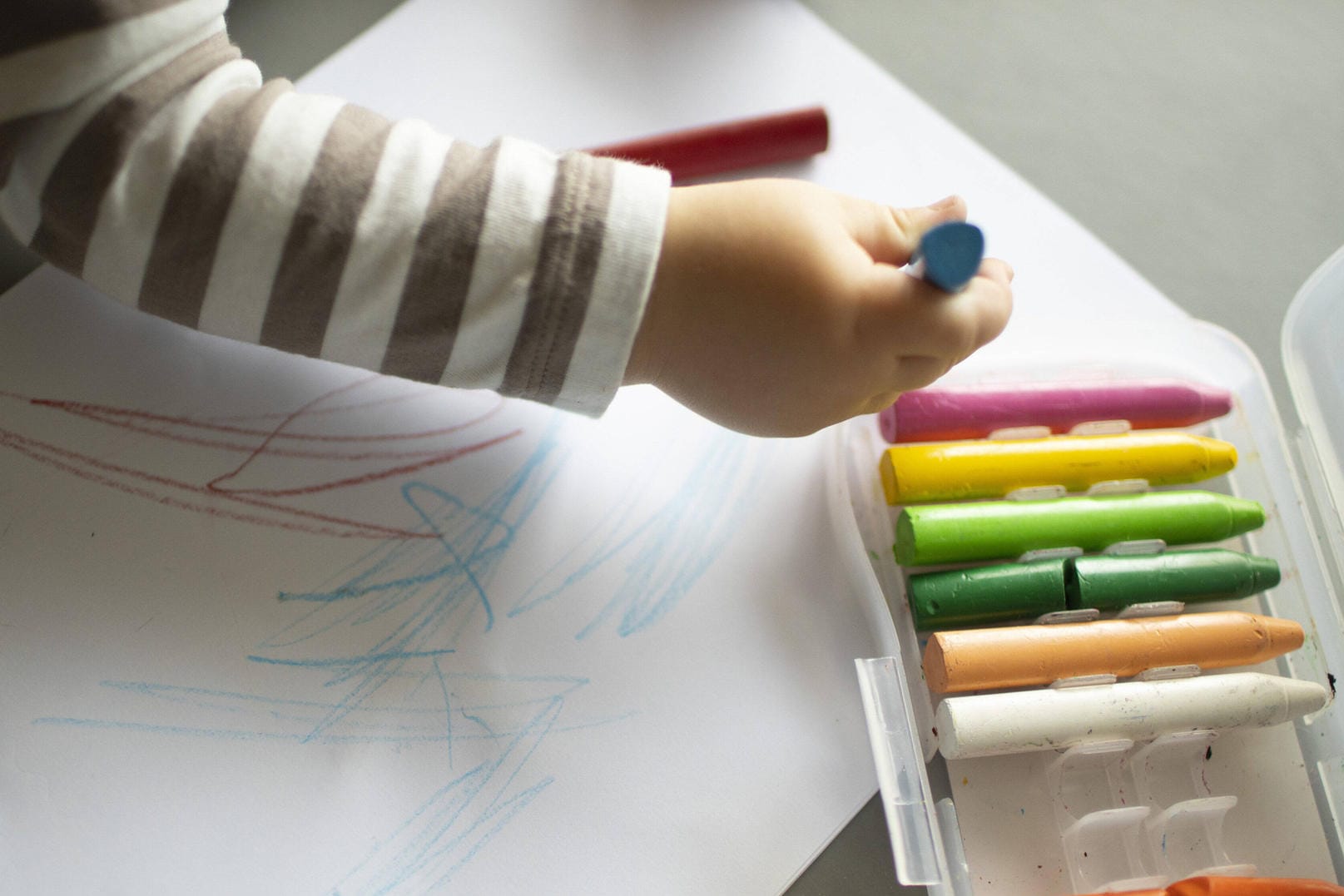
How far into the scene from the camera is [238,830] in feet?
0.99

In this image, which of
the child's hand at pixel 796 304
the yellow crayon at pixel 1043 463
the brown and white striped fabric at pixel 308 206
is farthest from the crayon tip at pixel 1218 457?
the brown and white striped fabric at pixel 308 206

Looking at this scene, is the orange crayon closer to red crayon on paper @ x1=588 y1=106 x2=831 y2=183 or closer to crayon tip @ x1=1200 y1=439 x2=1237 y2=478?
crayon tip @ x1=1200 y1=439 x2=1237 y2=478

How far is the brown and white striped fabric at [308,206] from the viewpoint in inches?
11.2

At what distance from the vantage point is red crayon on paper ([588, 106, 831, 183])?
1.34ft

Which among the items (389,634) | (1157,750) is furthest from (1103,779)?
(389,634)

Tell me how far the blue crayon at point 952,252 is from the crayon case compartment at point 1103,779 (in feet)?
0.30

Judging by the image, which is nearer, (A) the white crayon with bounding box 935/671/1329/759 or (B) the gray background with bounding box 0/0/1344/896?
(A) the white crayon with bounding box 935/671/1329/759

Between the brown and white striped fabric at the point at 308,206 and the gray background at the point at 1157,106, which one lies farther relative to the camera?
the gray background at the point at 1157,106

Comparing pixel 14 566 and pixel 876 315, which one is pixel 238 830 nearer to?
pixel 14 566

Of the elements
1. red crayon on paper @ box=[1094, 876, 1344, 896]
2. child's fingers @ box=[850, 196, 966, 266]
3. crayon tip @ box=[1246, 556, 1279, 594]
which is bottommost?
red crayon on paper @ box=[1094, 876, 1344, 896]

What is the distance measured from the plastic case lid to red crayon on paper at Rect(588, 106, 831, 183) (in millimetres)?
212

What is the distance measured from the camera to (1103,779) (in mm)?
337

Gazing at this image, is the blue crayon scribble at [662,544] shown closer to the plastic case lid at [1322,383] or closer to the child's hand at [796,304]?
the child's hand at [796,304]

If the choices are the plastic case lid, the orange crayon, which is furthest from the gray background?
the orange crayon
